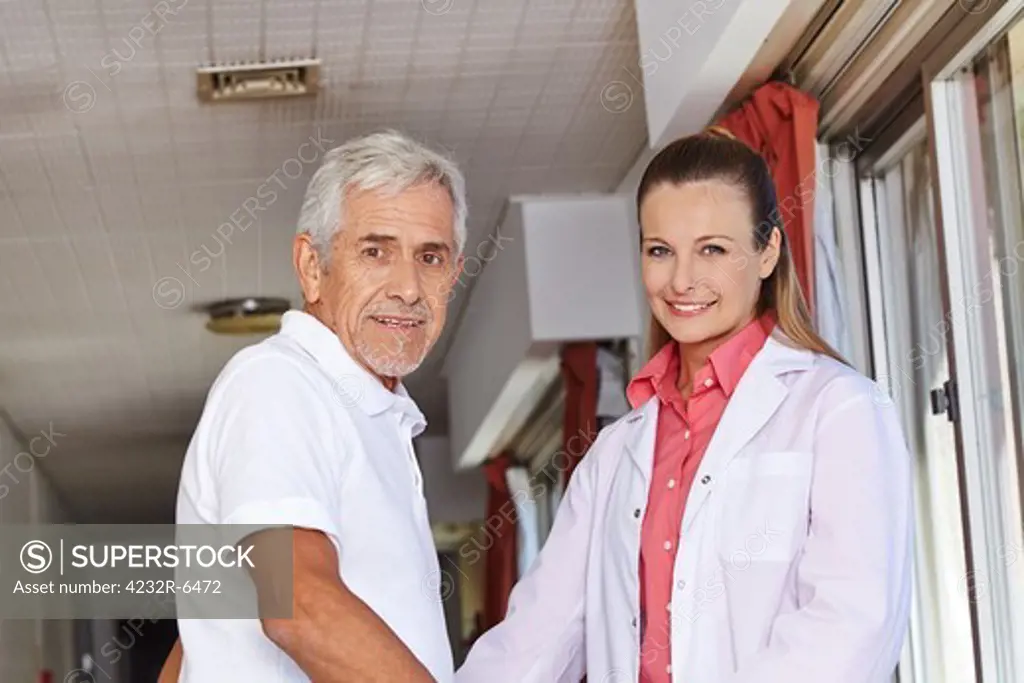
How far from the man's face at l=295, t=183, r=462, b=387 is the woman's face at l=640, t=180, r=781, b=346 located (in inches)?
16.6

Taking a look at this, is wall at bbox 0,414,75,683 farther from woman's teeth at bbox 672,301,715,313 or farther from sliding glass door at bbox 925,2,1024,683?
woman's teeth at bbox 672,301,715,313

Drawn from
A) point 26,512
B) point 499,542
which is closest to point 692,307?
point 499,542

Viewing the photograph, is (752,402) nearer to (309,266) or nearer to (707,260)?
(707,260)

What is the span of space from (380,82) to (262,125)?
45cm

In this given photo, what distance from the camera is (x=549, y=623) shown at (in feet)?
7.77

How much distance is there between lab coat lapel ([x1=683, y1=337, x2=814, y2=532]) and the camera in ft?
7.05

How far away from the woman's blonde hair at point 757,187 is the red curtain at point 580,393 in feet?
9.37

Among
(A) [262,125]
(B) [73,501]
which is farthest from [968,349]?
(B) [73,501]

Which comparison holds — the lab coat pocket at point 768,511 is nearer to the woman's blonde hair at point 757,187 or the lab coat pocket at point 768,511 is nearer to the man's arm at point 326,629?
the woman's blonde hair at point 757,187

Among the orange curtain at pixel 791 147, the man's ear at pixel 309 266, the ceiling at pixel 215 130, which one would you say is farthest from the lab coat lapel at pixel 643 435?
the ceiling at pixel 215 130

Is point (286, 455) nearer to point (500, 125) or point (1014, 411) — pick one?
point (1014, 411)

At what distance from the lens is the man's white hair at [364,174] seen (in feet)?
6.14

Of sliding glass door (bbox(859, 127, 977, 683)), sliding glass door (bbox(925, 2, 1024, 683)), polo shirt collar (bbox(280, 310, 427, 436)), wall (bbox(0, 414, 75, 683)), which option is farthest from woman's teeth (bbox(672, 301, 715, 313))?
wall (bbox(0, 414, 75, 683))

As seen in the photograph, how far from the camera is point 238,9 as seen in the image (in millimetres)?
3635
